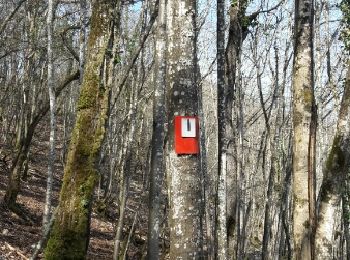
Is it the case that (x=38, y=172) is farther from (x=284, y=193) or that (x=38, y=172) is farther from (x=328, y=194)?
(x=328, y=194)

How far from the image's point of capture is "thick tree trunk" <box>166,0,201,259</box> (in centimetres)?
382

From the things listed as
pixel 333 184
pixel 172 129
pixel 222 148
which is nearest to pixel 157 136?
pixel 222 148

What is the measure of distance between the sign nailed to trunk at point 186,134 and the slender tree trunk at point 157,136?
390 centimetres

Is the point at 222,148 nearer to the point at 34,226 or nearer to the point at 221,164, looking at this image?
the point at 221,164

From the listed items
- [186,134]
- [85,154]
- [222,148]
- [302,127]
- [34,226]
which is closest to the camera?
[186,134]

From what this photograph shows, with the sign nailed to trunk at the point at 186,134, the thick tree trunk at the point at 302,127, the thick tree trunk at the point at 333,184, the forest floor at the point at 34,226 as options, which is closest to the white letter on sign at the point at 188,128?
the sign nailed to trunk at the point at 186,134

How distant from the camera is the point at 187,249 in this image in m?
3.81

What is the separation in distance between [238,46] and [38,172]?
15.3m

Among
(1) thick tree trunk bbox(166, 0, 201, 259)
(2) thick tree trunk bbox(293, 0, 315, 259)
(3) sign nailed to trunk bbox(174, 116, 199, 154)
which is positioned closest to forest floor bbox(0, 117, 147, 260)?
(2) thick tree trunk bbox(293, 0, 315, 259)

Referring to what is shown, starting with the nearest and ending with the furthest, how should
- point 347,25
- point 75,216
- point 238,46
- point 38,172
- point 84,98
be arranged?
point 75,216, point 84,98, point 238,46, point 347,25, point 38,172

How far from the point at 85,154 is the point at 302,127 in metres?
2.64

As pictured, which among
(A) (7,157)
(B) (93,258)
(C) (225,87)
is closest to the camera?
(C) (225,87)

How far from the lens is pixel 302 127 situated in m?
5.84

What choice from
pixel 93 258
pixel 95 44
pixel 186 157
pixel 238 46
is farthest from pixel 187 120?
pixel 93 258
